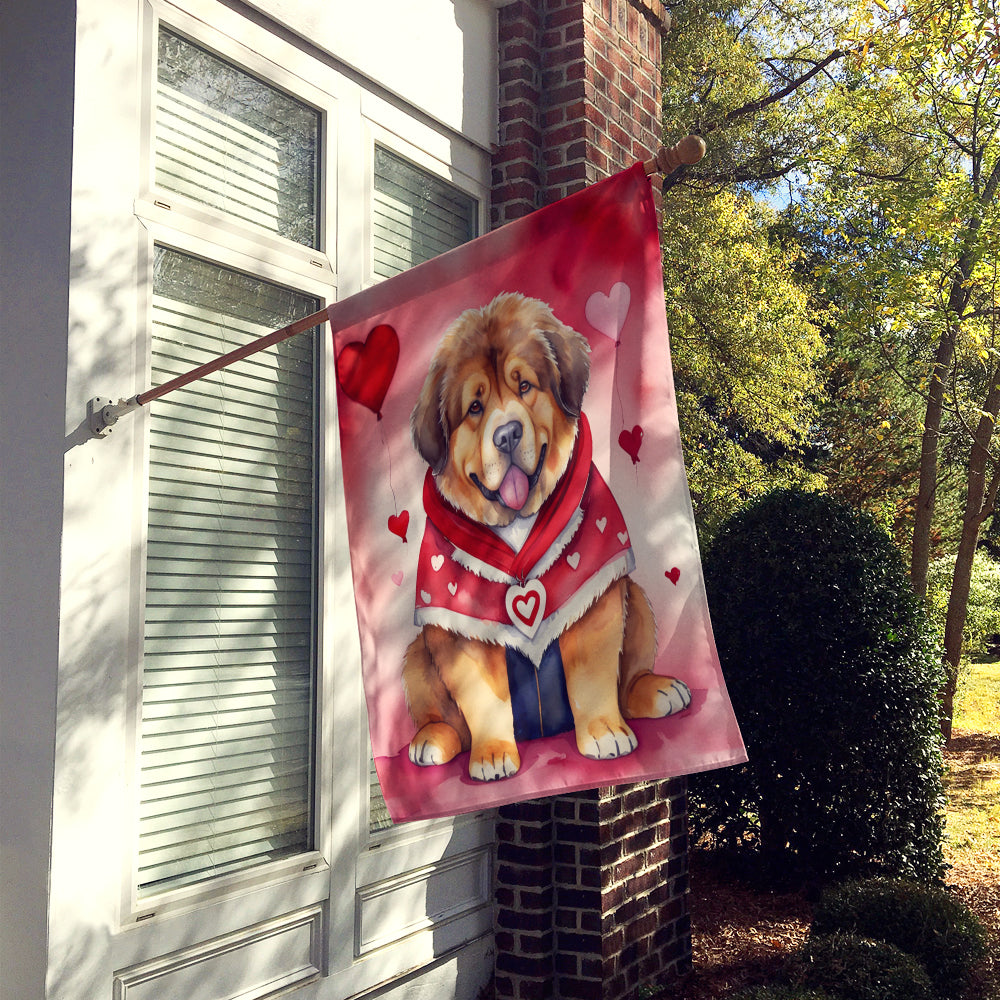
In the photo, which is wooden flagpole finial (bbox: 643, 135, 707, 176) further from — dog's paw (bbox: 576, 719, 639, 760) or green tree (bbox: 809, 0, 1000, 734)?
green tree (bbox: 809, 0, 1000, 734)

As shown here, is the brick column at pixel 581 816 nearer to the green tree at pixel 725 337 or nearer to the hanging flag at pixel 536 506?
the hanging flag at pixel 536 506

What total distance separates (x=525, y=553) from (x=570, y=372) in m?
0.50

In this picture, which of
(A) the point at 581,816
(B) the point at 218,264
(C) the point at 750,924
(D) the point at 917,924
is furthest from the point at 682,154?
(C) the point at 750,924

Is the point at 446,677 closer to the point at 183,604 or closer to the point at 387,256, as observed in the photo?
the point at 183,604

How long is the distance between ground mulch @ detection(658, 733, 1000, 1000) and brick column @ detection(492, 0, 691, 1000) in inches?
8.2

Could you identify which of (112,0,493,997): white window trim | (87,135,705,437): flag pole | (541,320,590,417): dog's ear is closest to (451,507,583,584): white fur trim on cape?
(541,320,590,417): dog's ear

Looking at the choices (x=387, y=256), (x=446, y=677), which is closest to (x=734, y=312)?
(x=387, y=256)

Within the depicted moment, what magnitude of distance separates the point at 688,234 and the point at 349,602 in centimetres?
909

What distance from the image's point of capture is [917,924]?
461 cm

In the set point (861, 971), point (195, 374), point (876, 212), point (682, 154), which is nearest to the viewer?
point (682, 154)

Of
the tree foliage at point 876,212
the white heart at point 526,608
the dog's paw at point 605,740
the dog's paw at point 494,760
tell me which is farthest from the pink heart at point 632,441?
the tree foliage at point 876,212

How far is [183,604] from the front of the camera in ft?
10.5

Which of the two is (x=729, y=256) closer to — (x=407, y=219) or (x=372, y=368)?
(x=407, y=219)

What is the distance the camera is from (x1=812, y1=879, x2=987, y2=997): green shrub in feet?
14.8
